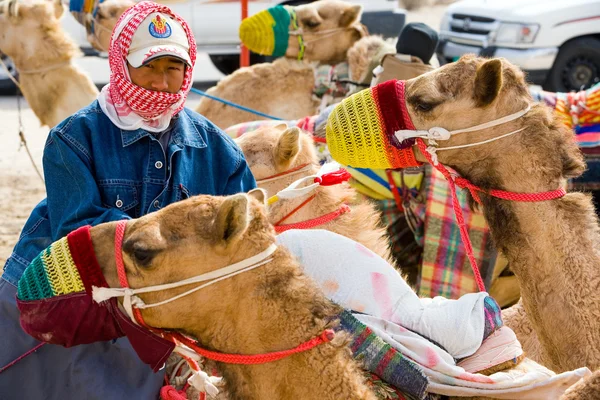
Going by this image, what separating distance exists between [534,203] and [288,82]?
4.18m

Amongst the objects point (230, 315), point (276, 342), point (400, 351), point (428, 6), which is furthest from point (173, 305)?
point (428, 6)

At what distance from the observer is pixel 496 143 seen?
10.4 ft

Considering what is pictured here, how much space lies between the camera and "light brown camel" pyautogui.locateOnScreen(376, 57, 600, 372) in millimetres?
3125

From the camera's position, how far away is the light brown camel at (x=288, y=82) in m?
7.04

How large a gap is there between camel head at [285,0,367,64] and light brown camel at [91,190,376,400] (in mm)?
4889

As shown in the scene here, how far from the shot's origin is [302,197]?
13.4 feet

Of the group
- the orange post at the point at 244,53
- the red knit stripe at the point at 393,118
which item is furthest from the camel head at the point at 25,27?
the red knit stripe at the point at 393,118

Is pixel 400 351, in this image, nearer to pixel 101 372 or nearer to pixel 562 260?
pixel 562 260

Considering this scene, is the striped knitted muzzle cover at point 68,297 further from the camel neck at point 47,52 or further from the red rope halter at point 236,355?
the camel neck at point 47,52

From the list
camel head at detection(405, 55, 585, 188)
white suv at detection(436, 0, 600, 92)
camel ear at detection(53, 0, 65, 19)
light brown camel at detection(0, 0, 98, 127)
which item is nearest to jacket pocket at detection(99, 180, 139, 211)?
camel head at detection(405, 55, 585, 188)

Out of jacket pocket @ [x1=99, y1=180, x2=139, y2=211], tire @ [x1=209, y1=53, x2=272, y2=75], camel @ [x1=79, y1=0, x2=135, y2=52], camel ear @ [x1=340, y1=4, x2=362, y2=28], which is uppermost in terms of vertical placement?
jacket pocket @ [x1=99, y1=180, x2=139, y2=211]

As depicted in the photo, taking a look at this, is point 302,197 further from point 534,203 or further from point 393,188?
point 393,188

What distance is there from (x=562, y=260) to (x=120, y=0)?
5597 millimetres

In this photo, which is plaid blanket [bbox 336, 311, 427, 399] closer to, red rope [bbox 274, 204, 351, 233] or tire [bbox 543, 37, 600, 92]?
red rope [bbox 274, 204, 351, 233]
